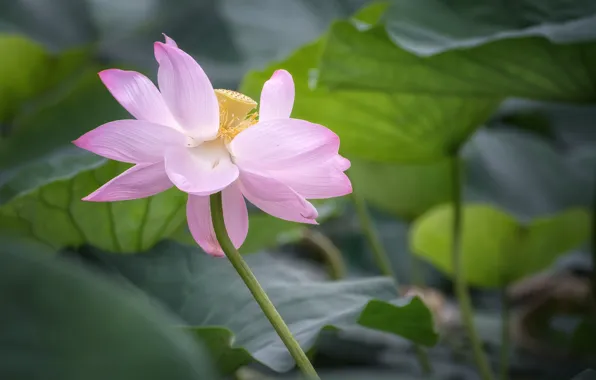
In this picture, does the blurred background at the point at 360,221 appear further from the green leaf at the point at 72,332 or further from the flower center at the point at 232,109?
the flower center at the point at 232,109

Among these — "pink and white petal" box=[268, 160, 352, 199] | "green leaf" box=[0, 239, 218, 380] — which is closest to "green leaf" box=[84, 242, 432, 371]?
"pink and white petal" box=[268, 160, 352, 199]

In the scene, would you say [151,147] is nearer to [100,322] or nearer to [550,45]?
[100,322]

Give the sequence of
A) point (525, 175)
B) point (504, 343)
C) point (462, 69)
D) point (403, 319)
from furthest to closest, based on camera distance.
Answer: point (525, 175) < point (504, 343) < point (462, 69) < point (403, 319)

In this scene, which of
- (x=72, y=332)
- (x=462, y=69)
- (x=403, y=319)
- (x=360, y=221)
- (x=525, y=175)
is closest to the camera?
(x=72, y=332)

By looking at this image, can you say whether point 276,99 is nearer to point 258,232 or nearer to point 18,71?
point 258,232

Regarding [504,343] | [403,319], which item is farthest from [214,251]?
[504,343]

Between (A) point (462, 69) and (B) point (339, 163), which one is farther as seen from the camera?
(A) point (462, 69)

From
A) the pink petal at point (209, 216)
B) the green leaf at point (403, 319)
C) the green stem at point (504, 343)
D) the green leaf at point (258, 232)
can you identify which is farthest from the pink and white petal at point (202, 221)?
the green stem at point (504, 343)
